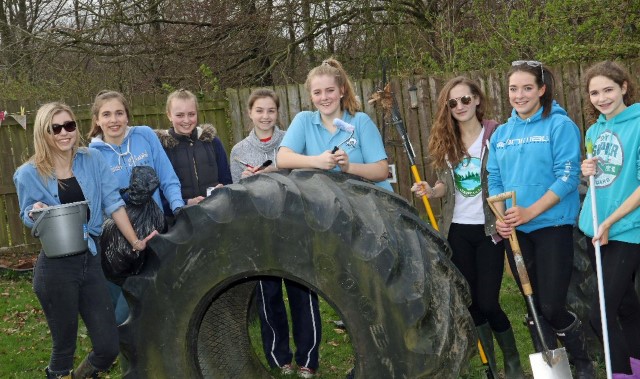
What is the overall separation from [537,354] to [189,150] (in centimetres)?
266

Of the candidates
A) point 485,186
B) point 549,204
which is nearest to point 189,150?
point 485,186

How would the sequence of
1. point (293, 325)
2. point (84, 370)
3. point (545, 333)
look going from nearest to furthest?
point (545, 333) → point (84, 370) → point (293, 325)

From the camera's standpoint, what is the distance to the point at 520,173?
14.0 feet

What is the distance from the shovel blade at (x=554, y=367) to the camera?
4059mm

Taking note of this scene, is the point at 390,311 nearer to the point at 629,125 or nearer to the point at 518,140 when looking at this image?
the point at 518,140

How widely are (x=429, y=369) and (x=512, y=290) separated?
421 cm

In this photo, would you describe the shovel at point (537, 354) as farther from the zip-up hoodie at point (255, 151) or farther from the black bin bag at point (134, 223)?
the black bin bag at point (134, 223)

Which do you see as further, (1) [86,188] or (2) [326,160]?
(1) [86,188]

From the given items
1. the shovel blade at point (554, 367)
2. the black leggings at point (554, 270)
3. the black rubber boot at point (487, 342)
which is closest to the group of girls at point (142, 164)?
the black leggings at point (554, 270)

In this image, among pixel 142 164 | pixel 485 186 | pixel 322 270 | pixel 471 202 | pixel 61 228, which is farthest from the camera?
pixel 142 164

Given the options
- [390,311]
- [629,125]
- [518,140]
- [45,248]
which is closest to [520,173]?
[518,140]

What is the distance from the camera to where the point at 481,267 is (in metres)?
4.45

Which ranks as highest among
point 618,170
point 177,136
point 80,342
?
point 177,136

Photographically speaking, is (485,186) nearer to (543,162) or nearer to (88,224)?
(543,162)
